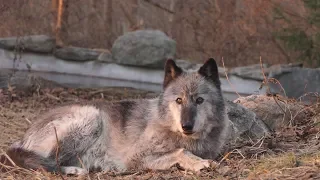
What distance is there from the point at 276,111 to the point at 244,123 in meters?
0.63

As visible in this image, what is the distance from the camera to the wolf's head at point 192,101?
4.73 meters

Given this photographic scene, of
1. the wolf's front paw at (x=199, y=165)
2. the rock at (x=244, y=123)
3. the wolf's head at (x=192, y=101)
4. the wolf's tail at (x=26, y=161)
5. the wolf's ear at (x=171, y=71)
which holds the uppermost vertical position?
the wolf's ear at (x=171, y=71)

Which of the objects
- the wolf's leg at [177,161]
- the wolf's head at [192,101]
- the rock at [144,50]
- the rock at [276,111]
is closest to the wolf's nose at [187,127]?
the wolf's head at [192,101]

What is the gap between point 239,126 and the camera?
243 inches

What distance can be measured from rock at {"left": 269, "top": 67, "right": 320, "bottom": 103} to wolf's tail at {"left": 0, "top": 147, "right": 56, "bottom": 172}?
219 inches

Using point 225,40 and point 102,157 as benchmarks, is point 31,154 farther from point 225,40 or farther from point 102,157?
point 225,40

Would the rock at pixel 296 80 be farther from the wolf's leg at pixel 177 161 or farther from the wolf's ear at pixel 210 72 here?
the wolf's leg at pixel 177 161

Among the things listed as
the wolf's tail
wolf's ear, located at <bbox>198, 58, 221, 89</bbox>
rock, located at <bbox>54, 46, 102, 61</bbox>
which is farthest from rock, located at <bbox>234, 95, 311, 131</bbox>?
rock, located at <bbox>54, 46, 102, 61</bbox>

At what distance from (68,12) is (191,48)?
2655 mm

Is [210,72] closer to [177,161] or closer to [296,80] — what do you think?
[177,161]

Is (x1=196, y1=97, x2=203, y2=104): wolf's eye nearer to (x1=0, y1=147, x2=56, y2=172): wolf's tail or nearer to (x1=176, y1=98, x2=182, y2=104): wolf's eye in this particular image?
(x1=176, y1=98, x2=182, y2=104): wolf's eye

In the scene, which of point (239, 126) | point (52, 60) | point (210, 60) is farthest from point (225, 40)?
point (210, 60)

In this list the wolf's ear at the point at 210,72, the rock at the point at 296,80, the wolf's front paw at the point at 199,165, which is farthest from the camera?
the rock at the point at 296,80

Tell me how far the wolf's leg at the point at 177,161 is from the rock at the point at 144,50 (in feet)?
18.2
